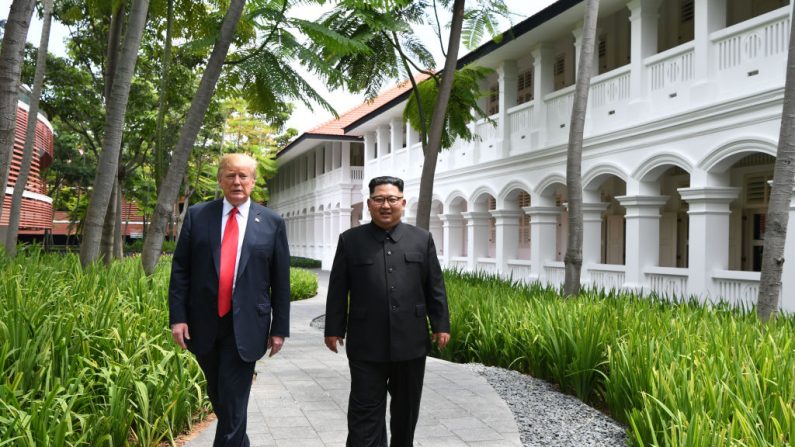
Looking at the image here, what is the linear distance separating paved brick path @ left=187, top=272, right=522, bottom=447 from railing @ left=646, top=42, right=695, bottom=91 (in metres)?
7.76

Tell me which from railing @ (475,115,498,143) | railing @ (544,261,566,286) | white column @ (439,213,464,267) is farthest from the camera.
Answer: white column @ (439,213,464,267)

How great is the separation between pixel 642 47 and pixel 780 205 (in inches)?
278

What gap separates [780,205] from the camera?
24.1 ft

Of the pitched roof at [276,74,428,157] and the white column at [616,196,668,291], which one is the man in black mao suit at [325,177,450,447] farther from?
the pitched roof at [276,74,428,157]

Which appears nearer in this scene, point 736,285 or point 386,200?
point 386,200

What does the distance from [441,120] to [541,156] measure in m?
5.34

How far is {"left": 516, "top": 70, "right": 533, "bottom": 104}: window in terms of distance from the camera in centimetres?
2056

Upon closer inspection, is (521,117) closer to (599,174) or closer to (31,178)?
(599,174)

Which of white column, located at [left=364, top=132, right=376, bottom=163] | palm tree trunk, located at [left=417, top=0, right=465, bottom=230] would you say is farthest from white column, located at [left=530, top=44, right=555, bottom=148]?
white column, located at [left=364, top=132, right=376, bottom=163]

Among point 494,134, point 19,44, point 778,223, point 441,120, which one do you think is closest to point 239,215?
point 19,44

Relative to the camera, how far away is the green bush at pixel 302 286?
19344 millimetres

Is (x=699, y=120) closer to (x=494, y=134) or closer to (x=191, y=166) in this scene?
(x=494, y=134)

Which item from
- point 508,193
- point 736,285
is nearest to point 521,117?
point 508,193

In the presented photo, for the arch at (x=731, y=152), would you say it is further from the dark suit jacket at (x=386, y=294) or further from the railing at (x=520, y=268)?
the dark suit jacket at (x=386, y=294)
